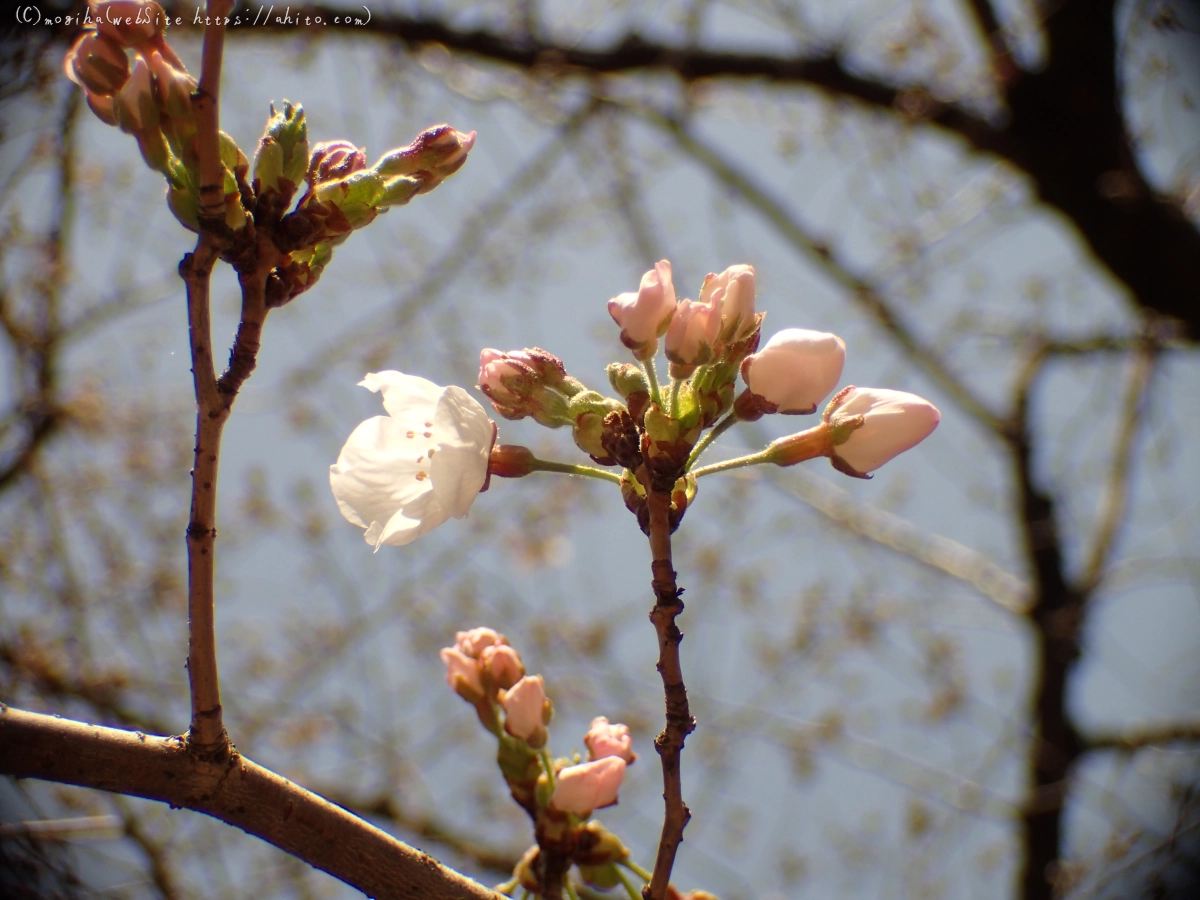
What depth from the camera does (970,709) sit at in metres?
4.12

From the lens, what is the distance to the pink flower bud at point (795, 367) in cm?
86

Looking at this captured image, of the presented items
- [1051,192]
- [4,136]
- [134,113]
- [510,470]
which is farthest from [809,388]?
[1051,192]

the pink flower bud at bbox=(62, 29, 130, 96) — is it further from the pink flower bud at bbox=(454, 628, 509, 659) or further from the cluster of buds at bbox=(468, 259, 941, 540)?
the pink flower bud at bbox=(454, 628, 509, 659)

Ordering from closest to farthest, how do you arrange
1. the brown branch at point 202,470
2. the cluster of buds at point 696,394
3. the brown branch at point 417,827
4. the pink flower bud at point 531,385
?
1. the brown branch at point 202,470
2. the cluster of buds at point 696,394
3. the pink flower bud at point 531,385
4. the brown branch at point 417,827

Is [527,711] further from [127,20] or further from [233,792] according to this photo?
[127,20]

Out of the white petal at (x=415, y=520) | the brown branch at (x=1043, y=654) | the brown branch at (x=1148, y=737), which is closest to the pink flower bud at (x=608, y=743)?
the white petal at (x=415, y=520)

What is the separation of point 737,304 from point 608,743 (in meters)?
0.55

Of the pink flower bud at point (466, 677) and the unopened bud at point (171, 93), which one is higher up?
the unopened bud at point (171, 93)

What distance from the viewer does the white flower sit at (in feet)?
2.99

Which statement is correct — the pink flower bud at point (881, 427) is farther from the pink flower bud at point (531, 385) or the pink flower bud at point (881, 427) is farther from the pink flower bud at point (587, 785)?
the pink flower bud at point (587, 785)

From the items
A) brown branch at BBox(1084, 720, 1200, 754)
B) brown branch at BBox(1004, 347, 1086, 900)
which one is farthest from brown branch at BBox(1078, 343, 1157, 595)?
brown branch at BBox(1084, 720, 1200, 754)

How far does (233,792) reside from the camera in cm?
77

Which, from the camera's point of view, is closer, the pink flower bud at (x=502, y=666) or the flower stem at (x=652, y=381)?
the flower stem at (x=652, y=381)

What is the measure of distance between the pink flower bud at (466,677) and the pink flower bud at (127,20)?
0.74m
